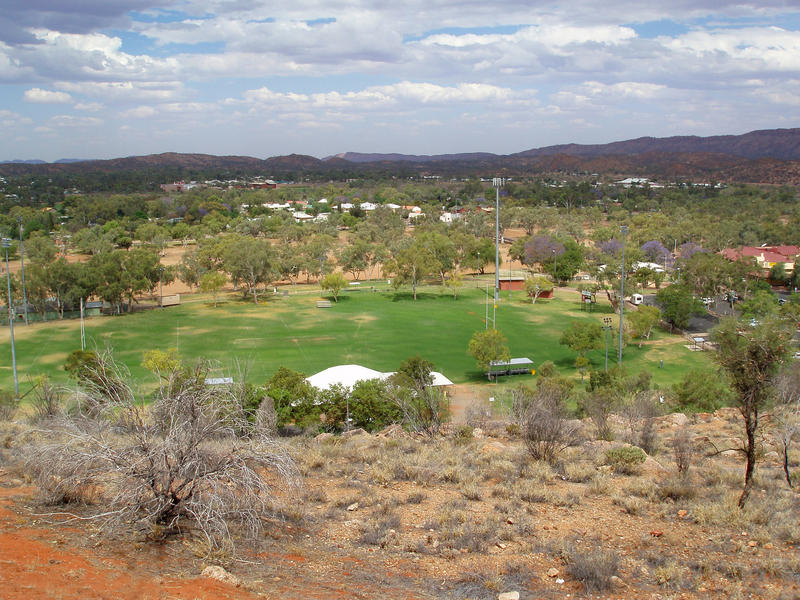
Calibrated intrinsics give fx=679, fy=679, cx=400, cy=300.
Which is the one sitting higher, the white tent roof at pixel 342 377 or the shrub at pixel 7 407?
the shrub at pixel 7 407

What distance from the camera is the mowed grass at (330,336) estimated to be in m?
37.4

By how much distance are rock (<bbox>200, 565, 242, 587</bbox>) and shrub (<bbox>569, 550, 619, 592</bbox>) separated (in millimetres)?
4232

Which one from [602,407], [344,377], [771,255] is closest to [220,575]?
[602,407]

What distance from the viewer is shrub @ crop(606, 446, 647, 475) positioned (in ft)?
45.8

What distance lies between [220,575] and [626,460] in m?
9.07

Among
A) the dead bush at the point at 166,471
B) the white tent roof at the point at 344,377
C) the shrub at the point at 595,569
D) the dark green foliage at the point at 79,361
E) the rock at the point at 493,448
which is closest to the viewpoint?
the shrub at the point at 595,569

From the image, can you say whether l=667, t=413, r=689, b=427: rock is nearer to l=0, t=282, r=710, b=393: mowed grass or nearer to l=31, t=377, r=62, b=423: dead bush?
l=0, t=282, r=710, b=393: mowed grass

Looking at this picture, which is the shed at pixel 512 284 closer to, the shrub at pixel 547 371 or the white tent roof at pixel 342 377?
the shrub at pixel 547 371

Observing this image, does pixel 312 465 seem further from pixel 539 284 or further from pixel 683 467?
pixel 539 284

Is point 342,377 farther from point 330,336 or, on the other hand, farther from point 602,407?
point 330,336

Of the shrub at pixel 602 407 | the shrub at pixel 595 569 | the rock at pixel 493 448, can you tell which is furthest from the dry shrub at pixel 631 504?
the shrub at pixel 602 407

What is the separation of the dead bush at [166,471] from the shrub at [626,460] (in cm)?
726

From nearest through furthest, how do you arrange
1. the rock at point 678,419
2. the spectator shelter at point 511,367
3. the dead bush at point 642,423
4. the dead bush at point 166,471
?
1. the dead bush at point 166,471
2. the dead bush at point 642,423
3. the rock at point 678,419
4. the spectator shelter at point 511,367

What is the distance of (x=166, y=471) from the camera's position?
924 centimetres
